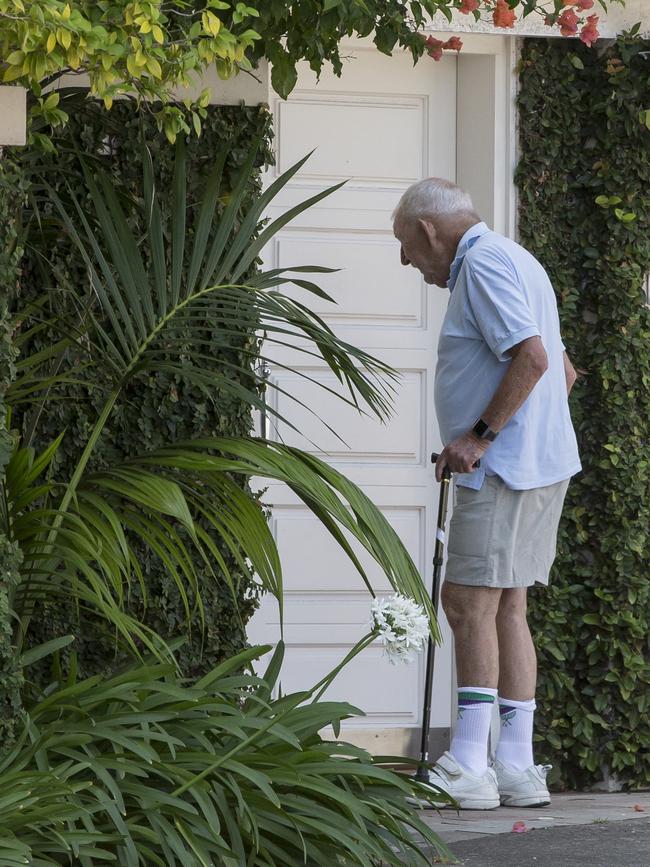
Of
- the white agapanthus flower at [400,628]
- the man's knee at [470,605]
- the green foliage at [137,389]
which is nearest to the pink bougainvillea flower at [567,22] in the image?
the green foliage at [137,389]

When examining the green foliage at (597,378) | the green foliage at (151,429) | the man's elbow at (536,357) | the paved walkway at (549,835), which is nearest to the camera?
the green foliage at (151,429)

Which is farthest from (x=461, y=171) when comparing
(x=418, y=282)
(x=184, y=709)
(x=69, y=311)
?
(x=184, y=709)

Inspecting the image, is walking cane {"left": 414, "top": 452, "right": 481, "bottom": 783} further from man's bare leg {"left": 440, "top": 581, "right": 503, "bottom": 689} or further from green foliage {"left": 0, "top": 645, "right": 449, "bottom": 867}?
green foliage {"left": 0, "top": 645, "right": 449, "bottom": 867}

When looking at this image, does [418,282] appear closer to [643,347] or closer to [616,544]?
[643,347]

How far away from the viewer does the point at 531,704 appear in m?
4.80

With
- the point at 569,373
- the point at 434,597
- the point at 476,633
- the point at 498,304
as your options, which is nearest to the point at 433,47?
the point at 498,304

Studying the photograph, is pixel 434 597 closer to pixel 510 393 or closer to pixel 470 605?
pixel 470 605

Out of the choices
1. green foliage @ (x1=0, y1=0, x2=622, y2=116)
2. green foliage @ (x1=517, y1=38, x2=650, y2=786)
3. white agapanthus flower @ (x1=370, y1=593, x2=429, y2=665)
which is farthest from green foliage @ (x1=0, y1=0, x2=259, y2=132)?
green foliage @ (x1=517, y1=38, x2=650, y2=786)

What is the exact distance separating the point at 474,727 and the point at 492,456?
86cm

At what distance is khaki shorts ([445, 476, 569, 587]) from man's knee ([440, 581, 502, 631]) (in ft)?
0.09

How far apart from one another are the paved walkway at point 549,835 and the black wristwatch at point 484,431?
1.15m

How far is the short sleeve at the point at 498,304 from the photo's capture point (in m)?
4.46

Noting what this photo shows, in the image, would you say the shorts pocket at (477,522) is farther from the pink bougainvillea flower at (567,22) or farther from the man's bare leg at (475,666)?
the pink bougainvillea flower at (567,22)

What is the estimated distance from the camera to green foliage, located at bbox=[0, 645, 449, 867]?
3.00m
